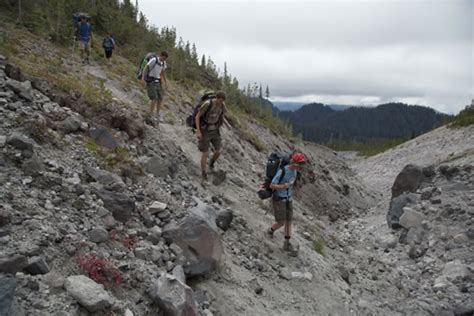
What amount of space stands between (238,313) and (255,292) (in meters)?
0.88

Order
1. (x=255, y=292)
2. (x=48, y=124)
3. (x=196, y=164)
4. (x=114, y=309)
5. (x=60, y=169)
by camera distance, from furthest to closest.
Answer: (x=196, y=164), (x=48, y=124), (x=255, y=292), (x=60, y=169), (x=114, y=309)

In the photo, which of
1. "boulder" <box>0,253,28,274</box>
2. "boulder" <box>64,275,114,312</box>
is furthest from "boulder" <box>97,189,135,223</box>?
"boulder" <box>0,253,28,274</box>

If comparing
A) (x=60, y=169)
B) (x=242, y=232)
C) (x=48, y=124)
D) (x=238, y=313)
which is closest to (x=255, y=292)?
(x=238, y=313)

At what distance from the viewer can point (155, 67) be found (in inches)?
506

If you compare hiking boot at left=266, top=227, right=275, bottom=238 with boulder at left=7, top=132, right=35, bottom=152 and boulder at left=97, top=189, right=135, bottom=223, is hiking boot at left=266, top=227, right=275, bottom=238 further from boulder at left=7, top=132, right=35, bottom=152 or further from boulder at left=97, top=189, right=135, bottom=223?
boulder at left=7, top=132, right=35, bottom=152

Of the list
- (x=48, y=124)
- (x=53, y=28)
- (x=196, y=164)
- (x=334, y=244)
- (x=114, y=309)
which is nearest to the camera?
(x=114, y=309)

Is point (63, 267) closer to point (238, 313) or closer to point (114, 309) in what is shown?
point (114, 309)

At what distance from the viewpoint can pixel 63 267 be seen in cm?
521

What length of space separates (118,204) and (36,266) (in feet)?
7.06

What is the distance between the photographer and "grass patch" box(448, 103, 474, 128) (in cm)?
4078

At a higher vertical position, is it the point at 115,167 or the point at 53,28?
the point at 53,28

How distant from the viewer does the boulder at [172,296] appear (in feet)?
17.9

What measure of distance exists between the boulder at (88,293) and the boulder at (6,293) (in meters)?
0.70

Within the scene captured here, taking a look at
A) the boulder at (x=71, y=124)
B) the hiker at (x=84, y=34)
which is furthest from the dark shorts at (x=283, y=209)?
the hiker at (x=84, y=34)
